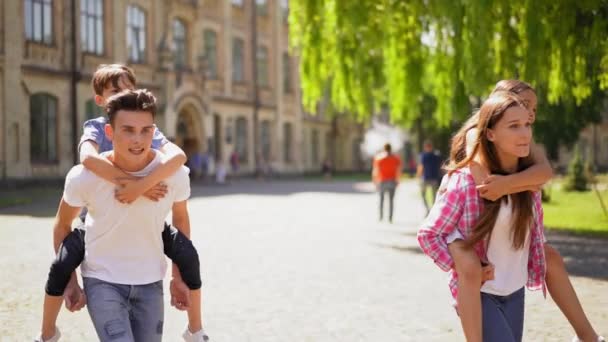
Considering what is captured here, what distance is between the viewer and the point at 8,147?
27.7 meters

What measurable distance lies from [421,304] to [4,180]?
22.3 meters

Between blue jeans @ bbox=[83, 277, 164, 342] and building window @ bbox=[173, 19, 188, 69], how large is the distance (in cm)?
3461

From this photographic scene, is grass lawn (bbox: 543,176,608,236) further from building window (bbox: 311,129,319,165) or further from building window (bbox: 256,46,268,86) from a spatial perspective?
building window (bbox: 311,129,319,165)

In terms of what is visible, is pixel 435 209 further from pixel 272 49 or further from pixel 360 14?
pixel 272 49

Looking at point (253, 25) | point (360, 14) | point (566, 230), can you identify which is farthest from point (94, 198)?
point (253, 25)

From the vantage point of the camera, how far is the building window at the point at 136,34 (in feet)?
113

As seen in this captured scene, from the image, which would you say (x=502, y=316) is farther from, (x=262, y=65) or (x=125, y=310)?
(x=262, y=65)

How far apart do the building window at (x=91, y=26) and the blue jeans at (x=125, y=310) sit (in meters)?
28.7

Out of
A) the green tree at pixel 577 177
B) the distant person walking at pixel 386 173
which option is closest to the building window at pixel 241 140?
the green tree at pixel 577 177

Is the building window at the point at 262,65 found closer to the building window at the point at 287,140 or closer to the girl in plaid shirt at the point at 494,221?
the building window at the point at 287,140

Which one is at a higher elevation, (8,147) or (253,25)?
(253,25)

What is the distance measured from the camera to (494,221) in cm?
395

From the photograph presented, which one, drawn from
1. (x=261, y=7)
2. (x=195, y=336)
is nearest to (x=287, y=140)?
(x=261, y=7)

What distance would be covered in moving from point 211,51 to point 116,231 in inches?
1504
